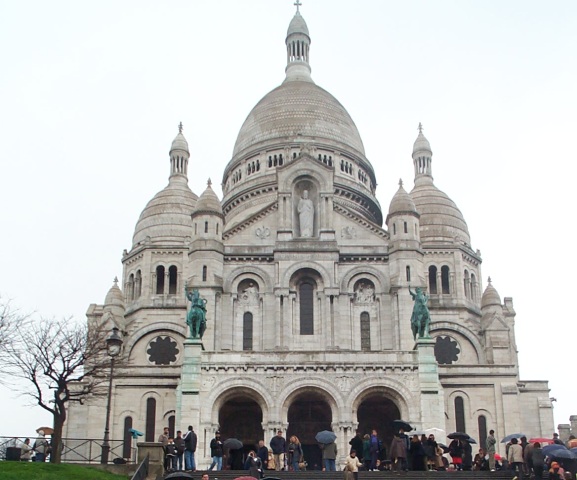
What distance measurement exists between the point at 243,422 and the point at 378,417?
24.5 ft

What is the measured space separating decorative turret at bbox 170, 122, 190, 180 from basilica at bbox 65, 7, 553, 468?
129 millimetres

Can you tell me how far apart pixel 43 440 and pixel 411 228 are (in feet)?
93.1

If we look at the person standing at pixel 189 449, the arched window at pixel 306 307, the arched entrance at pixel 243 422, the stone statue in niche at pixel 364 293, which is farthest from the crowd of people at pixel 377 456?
the stone statue in niche at pixel 364 293

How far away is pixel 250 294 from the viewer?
58.3 m

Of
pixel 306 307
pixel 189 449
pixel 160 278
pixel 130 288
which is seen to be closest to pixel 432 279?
pixel 306 307

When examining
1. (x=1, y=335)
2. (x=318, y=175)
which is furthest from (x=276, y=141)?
(x=1, y=335)

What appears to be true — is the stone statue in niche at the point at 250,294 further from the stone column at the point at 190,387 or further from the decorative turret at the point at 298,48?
the decorative turret at the point at 298,48

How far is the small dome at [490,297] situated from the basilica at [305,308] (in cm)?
13

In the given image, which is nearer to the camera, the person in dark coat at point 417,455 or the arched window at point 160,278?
the person in dark coat at point 417,455

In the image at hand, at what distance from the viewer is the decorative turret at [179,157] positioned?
7900cm

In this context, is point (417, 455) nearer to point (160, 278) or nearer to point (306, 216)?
point (306, 216)

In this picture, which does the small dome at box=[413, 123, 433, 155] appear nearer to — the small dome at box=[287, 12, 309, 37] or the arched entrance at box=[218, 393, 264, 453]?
the small dome at box=[287, 12, 309, 37]

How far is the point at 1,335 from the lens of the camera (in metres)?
43.1

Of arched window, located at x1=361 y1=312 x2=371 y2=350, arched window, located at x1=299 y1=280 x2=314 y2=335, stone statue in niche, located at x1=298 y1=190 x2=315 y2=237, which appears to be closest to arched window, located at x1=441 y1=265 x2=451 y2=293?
arched window, located at x1=361 y1=312 x2=371 y2=350
